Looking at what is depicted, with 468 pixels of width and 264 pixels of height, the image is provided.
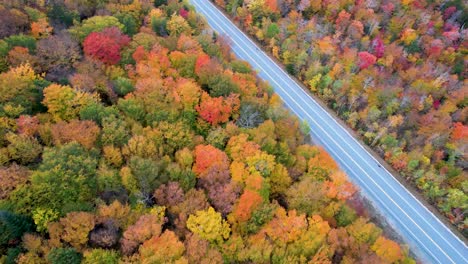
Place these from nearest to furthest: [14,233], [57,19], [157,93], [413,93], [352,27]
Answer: [14,233] → [157,93] → [57,19] → [413,93] → [352,27]

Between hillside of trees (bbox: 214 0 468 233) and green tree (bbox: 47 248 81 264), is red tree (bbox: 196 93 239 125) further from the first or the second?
green tree (bbox: 47 248 81 264)

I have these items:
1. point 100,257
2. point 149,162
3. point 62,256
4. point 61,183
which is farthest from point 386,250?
point 61,183

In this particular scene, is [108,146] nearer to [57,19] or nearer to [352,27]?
[57,19]

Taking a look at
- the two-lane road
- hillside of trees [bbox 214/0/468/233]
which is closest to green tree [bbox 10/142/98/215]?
the two-lane road

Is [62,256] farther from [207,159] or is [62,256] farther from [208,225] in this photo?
[207,159]

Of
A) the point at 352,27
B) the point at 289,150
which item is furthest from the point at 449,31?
the point at 289,150

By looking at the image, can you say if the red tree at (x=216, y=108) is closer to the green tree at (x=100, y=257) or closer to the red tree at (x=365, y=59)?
the green tree at (x=100, y=257)

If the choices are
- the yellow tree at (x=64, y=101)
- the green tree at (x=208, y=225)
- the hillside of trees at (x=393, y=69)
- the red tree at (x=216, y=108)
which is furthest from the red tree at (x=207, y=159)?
the hillside of trees at (x=393, y=69)
